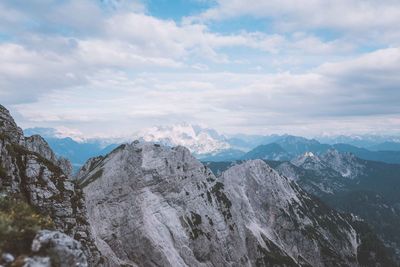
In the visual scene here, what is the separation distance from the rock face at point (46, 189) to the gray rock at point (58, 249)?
34.0m

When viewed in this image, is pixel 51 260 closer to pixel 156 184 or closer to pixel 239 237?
pixel 156 184

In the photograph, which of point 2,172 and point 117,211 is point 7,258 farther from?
point 117,211

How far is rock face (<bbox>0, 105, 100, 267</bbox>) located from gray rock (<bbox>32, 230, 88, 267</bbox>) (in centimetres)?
3396

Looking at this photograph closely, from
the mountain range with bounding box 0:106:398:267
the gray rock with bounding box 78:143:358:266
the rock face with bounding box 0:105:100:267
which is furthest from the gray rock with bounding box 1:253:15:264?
the gray rock with bounding box 78:143:358:266

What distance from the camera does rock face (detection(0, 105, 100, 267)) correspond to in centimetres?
6756

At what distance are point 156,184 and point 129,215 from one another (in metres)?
25.4

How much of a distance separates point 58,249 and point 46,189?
43.7m

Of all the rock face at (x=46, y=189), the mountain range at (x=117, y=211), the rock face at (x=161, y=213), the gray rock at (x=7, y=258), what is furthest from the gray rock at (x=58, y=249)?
the rock face at (x=161, y=213)

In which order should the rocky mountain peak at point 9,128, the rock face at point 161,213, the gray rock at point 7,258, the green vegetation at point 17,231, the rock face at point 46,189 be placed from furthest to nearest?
the rock face at point 161,213, the rocky mountain peak at point 9,128, the rock face at point 46,189, the green vegetation at point 17,231, the gray rock at point 7,258

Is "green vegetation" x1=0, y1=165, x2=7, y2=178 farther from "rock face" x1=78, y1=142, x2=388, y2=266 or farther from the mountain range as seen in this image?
"rock face" x1=78, y1=142, x2=388, y2=266

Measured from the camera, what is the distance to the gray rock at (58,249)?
3158cm

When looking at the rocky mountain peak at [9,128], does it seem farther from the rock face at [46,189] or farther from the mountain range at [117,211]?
the rock face at [46,189]

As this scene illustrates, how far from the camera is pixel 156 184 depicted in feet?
503

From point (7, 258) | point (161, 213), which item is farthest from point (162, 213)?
point (7, 258)
